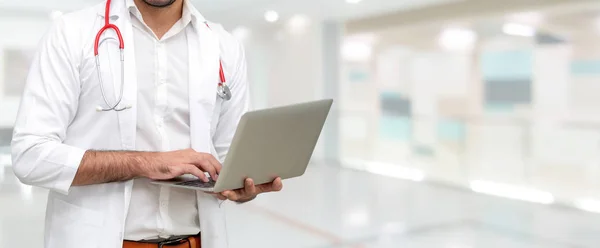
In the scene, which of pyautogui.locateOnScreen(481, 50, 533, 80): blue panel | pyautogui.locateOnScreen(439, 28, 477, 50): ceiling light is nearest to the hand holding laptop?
pyautogui.locateOnScreen(481, 50, 533, 80): blue panel

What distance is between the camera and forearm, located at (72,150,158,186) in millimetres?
1075

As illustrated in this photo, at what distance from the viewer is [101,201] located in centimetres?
115

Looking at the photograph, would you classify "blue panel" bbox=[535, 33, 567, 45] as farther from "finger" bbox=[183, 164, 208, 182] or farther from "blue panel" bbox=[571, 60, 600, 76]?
"finger" bbox=[183, 164, 208, 182]

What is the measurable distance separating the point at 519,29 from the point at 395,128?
286 centimetres

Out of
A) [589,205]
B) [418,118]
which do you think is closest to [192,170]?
[589,205]

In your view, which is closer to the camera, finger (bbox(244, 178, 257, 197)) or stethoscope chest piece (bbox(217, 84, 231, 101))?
finger (bbox(244, 178, 257, 197))

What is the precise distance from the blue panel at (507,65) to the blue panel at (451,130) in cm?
112

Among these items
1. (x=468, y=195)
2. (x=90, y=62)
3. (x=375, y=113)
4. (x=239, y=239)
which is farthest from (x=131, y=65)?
(x=375, y=113)

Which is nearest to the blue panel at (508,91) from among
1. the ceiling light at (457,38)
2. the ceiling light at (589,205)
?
the ceiling light at (457,38)

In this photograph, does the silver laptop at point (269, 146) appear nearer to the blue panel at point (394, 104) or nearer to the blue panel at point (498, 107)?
the blue panel at point (498, 107)

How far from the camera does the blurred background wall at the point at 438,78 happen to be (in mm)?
6445

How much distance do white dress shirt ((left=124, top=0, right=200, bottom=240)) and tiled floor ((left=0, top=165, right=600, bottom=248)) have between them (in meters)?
2.74

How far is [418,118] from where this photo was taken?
843cm

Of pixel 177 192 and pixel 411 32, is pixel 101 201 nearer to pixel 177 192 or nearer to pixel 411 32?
pixel 177 192
